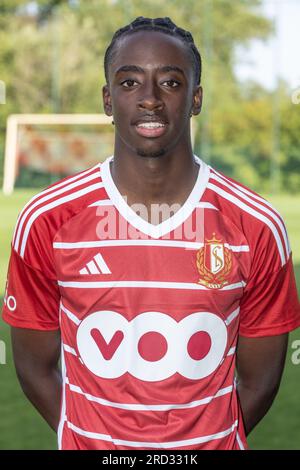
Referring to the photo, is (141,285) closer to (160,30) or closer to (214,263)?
(214,263)

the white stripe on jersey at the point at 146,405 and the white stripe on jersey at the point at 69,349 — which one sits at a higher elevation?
the white stripe on jersey at the point at 69,349

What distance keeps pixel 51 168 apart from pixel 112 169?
33.9m

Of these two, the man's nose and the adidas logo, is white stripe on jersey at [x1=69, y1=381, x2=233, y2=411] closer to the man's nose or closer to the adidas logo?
the adidas logo

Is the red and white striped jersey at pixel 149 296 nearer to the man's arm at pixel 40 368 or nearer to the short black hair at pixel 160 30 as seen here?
the man's arm at pixel 40 368

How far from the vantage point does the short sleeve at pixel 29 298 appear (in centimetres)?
274

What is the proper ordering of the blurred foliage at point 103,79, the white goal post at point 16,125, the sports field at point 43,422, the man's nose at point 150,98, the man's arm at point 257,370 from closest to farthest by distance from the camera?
the man's nose at point 150,98 < the man's arm at point 257,370 < the sports field at point 43,422 < the white goal post at point 16,125 < the blurred foliage at point 103,79

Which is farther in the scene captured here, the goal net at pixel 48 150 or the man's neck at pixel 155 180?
the goal net at pixel 48 150

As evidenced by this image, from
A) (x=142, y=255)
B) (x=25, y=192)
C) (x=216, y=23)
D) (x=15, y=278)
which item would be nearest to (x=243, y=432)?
(x=142, y=255)

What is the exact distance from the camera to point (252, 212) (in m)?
2.66

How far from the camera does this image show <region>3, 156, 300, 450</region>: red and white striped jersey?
100 inches

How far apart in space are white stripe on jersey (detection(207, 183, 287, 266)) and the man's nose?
352 mm

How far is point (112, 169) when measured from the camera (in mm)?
2734

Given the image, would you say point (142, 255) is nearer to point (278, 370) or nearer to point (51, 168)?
point (278, 370)

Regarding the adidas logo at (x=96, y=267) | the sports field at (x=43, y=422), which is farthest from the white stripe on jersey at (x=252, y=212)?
the sports field at (x=43, y=422)
